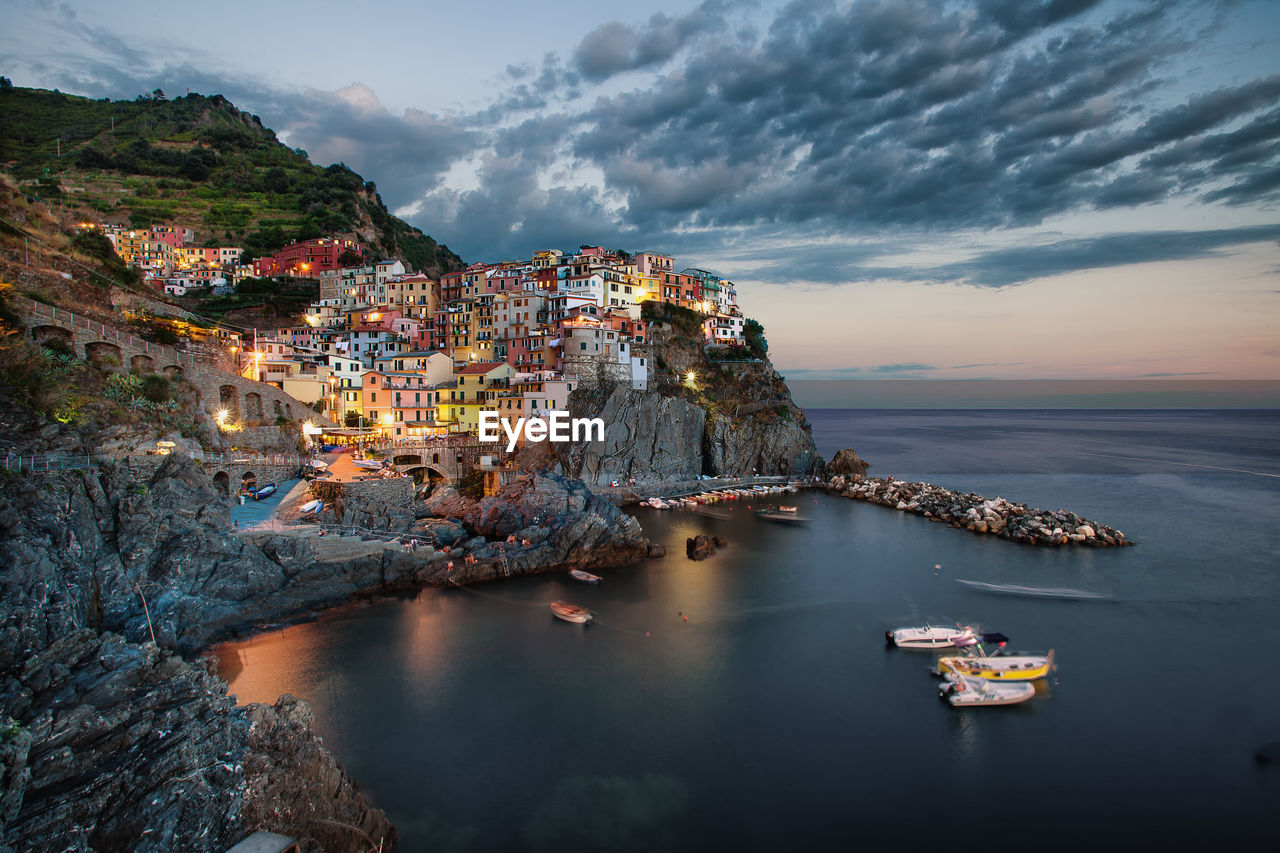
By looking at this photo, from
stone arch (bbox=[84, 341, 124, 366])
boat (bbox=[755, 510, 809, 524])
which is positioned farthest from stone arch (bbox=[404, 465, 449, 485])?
boat (bbox=[755, 510, 809, 524])

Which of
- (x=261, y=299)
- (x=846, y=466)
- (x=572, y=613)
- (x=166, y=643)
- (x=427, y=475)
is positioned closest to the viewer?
(x=166, y=643)

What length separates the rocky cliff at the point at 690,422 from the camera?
43.4 metres

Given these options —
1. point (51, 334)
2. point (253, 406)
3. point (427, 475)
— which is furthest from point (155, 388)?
point (427, 475)

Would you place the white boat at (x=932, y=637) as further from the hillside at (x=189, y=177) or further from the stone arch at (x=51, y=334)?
the hillside at (x=189, y=177)

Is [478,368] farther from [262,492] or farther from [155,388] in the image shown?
[155,388]

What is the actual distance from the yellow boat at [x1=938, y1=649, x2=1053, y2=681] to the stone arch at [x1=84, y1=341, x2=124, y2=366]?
33.1 metres

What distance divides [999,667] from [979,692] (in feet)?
5.34

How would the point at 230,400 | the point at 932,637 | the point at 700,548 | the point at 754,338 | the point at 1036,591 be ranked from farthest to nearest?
the point at 754,338 → the point at 230,400 → the point at 700,548 → the point at 1036,591 → the point at 932,637

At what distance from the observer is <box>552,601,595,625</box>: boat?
880 inches

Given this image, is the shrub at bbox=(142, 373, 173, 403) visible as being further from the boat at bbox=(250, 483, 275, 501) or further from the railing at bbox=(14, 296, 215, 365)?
the boat at bbox=(250, 483, 275, 501)

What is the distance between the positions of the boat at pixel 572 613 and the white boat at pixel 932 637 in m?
10.2

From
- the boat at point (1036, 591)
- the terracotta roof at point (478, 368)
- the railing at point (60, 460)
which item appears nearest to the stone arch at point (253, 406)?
the railing at point (60, 460)

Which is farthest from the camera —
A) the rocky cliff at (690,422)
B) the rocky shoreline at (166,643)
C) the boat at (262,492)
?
the rocky cliff at (690,422)

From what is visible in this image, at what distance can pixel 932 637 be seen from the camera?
66.8 ft
